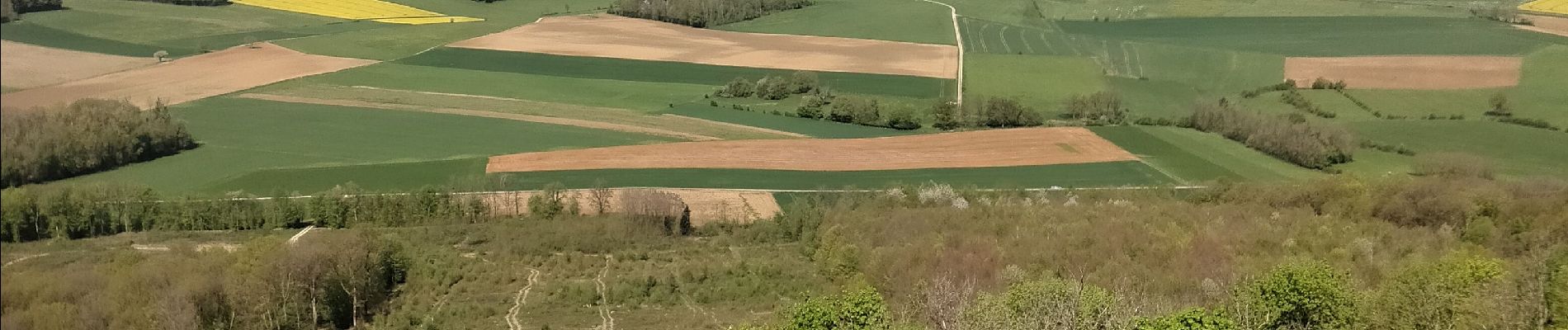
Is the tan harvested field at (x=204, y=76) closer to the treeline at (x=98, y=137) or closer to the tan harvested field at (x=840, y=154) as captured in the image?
the treeline at (x=98, y=137)

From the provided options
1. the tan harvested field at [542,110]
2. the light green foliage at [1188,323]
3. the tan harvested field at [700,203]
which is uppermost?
the tan harvested field at [542,110]

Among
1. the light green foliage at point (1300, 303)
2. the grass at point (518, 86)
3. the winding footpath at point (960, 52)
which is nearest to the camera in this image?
the light green foliage at point (1300, 303)

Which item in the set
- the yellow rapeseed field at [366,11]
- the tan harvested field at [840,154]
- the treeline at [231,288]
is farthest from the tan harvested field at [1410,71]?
the yellow rapeseed field at [366,11]

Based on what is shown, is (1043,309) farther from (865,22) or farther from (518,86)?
(865,22)

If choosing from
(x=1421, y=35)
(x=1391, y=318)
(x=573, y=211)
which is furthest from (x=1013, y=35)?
(x=1391, y=318)

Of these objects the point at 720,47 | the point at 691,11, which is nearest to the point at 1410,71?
the point at 720,47

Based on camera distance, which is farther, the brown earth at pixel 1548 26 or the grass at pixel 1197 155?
the brown earth at pixel 1548 26
